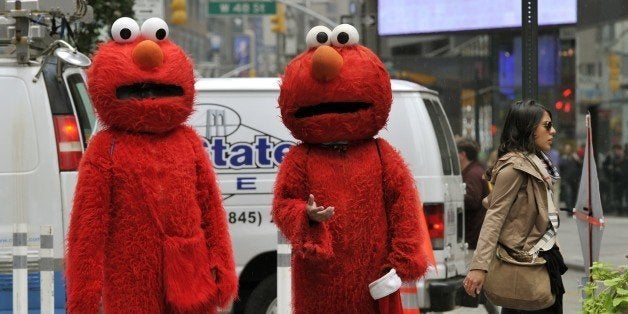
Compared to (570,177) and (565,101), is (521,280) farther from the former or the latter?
(565,101)

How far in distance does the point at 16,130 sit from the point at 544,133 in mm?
3427

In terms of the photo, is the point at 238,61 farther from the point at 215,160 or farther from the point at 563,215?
the point at 215,160

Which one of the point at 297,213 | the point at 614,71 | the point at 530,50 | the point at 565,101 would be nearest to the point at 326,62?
the point at 297,213

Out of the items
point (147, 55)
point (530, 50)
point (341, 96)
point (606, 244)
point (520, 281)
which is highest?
point (530, 50)

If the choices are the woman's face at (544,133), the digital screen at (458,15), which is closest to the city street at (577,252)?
the digital screen at (458,15)

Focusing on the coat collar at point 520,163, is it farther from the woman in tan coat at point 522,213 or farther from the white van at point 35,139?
the white van at point 35,139

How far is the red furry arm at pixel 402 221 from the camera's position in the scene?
5414 millimetres

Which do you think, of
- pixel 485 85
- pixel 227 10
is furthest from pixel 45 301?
pixel 227 10

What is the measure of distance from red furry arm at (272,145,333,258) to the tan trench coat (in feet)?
3.07

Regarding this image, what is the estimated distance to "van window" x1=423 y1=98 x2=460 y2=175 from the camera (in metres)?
8.90

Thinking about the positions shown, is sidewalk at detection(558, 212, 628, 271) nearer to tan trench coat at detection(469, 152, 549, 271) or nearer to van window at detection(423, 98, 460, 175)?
van window at detection(423, 98, 460, 175)

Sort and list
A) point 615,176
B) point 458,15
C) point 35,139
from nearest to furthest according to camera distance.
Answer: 1. point 35,139
2. point 615,176
3. point 458,15

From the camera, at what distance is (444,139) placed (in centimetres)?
901

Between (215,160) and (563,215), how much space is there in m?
17.2
